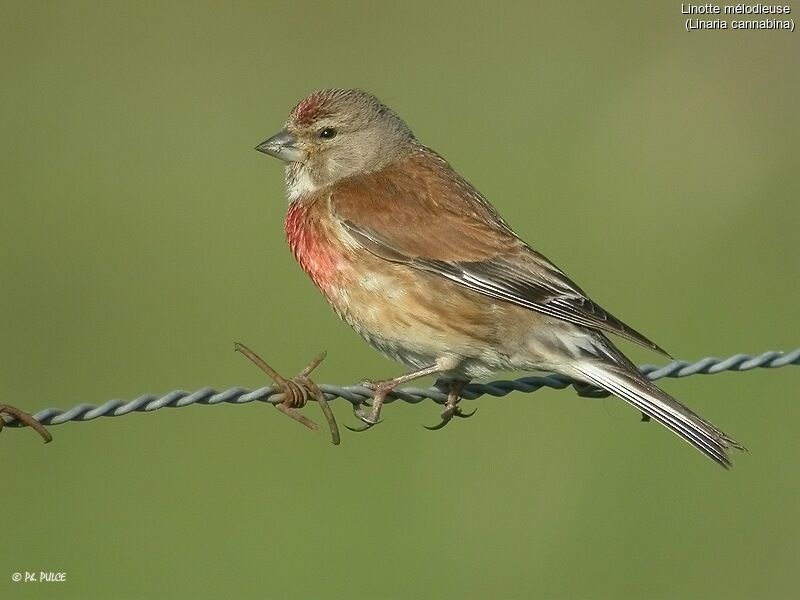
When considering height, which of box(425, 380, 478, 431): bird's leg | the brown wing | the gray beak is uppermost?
the gray beak

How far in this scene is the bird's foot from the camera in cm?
588

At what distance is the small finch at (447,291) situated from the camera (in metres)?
5.89

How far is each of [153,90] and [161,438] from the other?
5729 mm

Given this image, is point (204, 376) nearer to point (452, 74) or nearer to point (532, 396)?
point (532, 396)

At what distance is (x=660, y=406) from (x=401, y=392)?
104 cm

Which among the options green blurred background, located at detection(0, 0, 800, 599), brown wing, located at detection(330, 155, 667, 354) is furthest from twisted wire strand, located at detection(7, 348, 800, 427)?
green blurred background, located at detection(0, 0, 800, 599)

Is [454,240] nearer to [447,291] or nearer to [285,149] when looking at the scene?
[447,291]

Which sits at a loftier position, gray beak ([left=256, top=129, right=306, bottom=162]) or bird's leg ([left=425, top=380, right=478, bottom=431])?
gray beak ([left=256, top=129, right=306, bottom=162])

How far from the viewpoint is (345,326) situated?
411 inches

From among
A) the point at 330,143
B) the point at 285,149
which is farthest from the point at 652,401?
the point at 285,149

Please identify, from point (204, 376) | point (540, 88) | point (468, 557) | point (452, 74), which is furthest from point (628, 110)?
point (468, 557)

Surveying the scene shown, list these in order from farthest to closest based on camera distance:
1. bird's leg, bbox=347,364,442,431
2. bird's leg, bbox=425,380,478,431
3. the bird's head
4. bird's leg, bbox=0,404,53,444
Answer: the bird's head < bird's leg, bbox=425,380,478,431 < bird's leg, bbox=347,364,442,431 < bird's leg, bbox=0,404,53,444

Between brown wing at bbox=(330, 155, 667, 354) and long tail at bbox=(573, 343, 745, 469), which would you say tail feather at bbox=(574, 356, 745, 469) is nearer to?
long tail at bbox=(573, 343, 745, 469)

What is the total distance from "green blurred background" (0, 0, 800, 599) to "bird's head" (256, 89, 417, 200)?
223 centimetres
